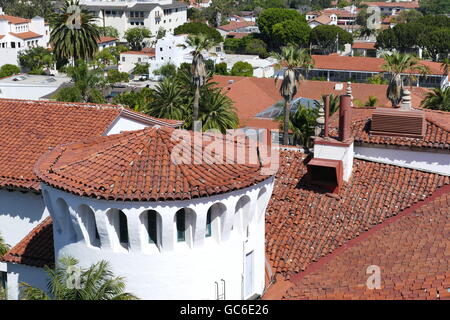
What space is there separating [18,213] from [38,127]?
447 cm

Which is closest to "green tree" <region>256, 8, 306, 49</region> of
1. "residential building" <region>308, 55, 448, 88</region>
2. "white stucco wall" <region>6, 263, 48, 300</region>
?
"residential building" <region>308, 55, 448, 88</region>

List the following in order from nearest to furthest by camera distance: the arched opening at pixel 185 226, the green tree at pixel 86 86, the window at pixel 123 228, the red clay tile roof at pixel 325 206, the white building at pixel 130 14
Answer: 1. the arched opening at pixel 185 226
2. the window at pixel 123 228
3. the red clay tile roof at pixel 325 206
4. the green tree at pixel 86 86
5. the white building at pixel 130 14

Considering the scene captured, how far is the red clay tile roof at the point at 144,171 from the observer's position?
739 inches

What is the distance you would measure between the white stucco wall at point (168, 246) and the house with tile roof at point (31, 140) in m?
4.36

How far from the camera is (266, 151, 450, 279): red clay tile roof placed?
81.3 feet

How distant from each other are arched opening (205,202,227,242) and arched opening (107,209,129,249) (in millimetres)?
2305

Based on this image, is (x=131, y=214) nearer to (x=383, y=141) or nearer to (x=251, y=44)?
(x=383, y=141)

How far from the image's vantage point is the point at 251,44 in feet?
533

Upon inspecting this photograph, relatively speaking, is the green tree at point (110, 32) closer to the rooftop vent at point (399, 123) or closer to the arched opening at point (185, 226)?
the rooftop vent at point (399, 123)

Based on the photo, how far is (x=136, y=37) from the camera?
171500 millimetres

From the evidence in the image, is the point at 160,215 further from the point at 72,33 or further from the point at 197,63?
the point at 72,33

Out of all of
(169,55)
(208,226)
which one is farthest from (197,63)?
(169,55)

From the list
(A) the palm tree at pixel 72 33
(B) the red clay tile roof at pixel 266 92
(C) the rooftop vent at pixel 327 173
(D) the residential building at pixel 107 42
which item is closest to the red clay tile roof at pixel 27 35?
(D) the residential building at pixel 107 42

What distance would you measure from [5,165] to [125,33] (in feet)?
508
